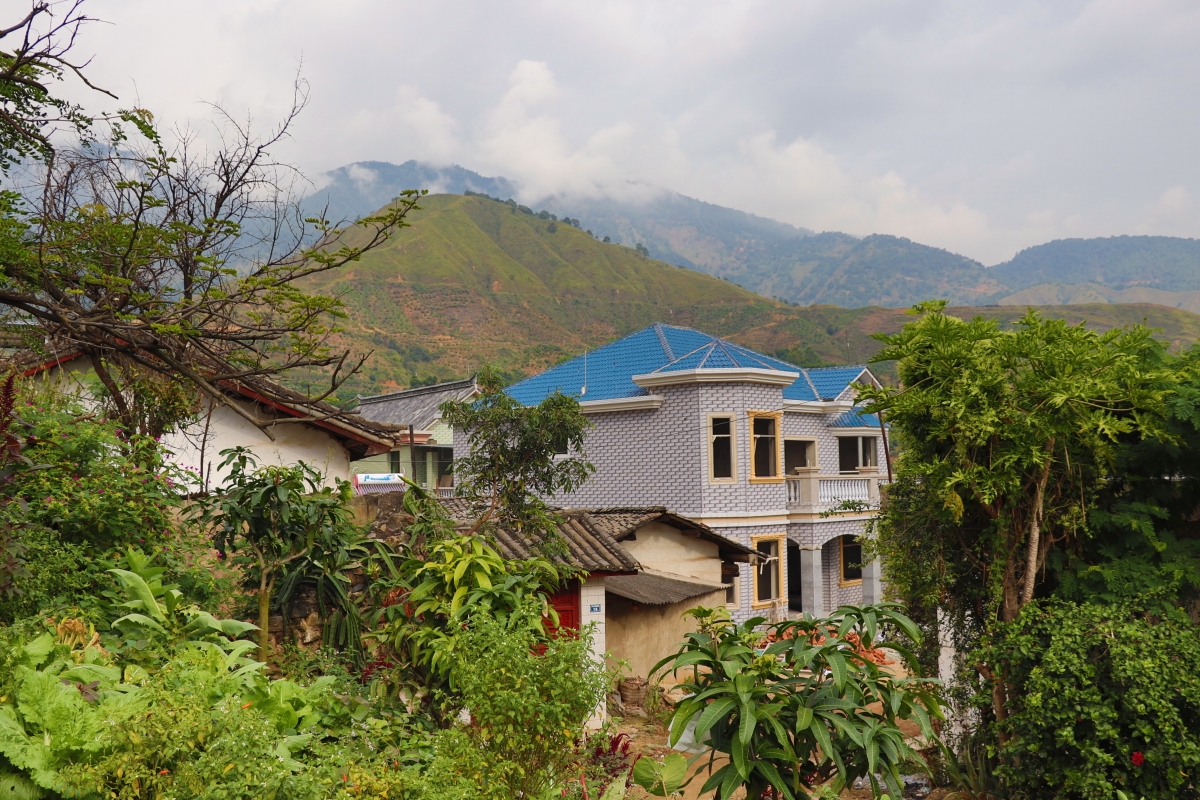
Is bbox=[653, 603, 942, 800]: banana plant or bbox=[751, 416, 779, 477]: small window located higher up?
bbox=[751, 416, 779, 477]: small window

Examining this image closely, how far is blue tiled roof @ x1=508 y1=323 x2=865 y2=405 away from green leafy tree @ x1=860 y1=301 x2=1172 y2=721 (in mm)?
11364

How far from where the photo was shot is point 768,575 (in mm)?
20109

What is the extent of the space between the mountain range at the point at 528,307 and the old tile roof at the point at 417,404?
38.7ft

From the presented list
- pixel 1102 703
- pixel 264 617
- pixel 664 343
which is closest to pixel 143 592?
pixel 264 617

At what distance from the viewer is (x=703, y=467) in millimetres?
18609

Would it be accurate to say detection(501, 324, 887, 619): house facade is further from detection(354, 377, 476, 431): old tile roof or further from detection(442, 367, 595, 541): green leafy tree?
detection(442, 367, 595, 541): green leafy tree

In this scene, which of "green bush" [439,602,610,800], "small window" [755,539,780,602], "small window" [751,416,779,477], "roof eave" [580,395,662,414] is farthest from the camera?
"small window" [755,539,780,602]

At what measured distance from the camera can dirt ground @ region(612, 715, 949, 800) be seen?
25.3ft

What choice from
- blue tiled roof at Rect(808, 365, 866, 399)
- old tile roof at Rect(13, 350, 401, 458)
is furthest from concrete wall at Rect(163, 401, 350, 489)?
blue tiled roof at Rect(808, 365, 866, 399)

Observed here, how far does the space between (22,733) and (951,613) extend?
7.21 metres

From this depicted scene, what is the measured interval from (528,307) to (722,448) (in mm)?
54175

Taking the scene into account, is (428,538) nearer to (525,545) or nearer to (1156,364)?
(525,545)

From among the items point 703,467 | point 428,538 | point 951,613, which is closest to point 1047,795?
point 951,613

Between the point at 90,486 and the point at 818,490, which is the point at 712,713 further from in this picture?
the point at 818,490
